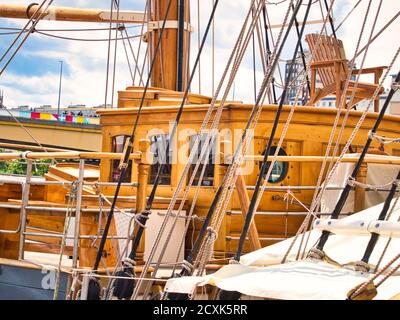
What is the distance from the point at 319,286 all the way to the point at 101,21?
47.0 ft

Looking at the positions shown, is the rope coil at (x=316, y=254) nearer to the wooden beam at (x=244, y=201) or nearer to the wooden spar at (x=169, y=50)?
the wooden beam at (x=244, y=201)

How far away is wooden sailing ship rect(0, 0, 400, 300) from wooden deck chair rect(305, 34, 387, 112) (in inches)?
0.8

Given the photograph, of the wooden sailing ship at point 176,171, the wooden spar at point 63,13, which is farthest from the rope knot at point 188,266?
the wooden spar at point 63,13

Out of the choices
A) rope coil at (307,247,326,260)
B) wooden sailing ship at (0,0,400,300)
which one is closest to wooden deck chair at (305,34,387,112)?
wooden sailing ship at (0,0,400,300)

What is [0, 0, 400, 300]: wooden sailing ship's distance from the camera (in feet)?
26.3

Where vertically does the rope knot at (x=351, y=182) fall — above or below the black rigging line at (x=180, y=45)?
below

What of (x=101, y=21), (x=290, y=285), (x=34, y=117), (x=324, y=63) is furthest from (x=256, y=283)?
(x=34, y=117)

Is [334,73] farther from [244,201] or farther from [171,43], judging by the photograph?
[244,201]

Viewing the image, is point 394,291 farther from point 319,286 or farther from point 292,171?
point 292,171

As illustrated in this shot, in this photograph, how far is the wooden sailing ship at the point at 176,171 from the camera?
8.01m

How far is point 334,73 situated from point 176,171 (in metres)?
3.03

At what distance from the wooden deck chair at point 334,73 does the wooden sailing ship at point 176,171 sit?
0.07ft

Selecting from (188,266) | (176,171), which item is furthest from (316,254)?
(176,171)

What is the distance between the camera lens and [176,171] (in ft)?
31.4
